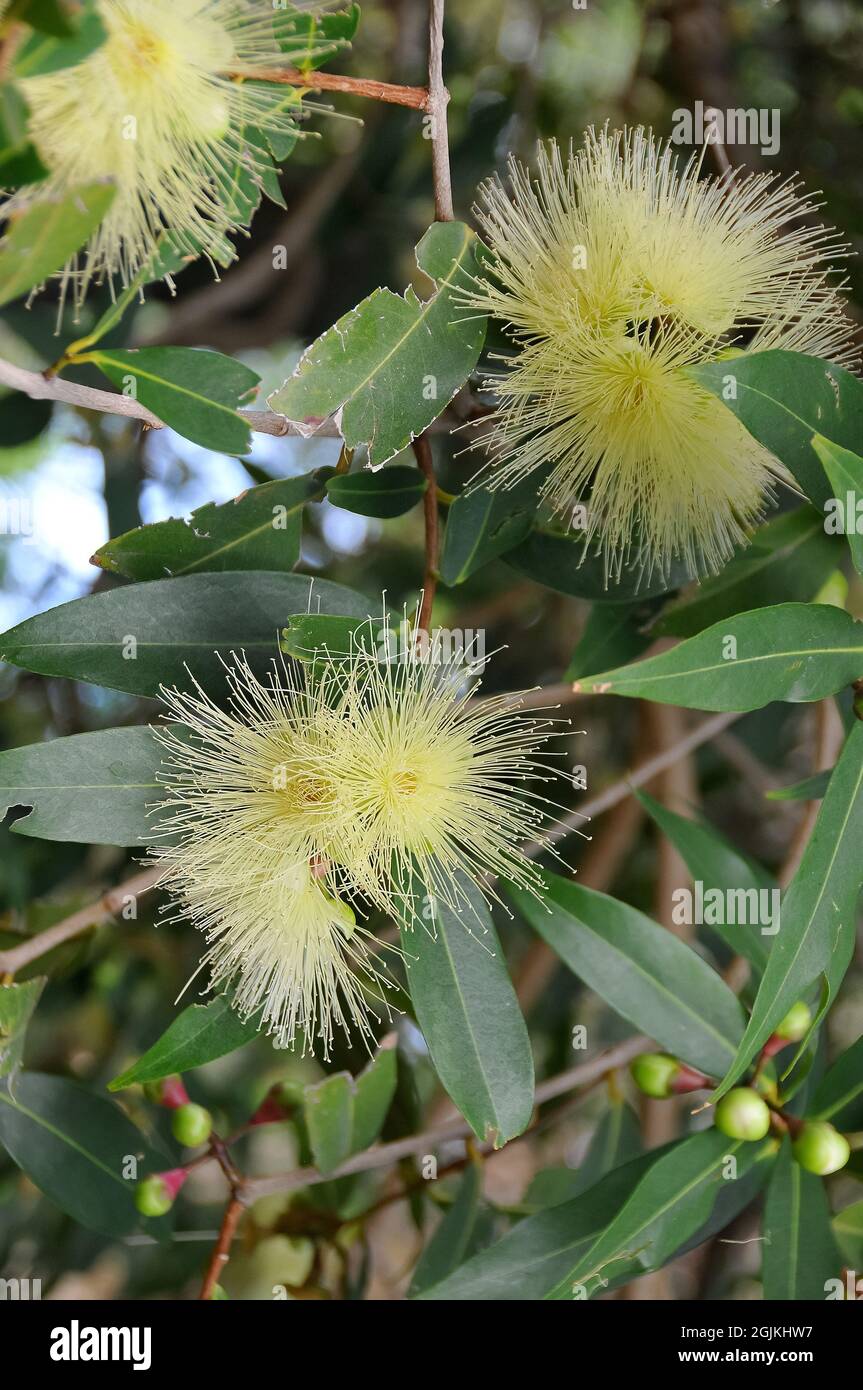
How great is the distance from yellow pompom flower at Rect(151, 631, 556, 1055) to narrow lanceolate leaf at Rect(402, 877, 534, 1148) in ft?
0.08

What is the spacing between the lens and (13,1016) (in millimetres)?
790

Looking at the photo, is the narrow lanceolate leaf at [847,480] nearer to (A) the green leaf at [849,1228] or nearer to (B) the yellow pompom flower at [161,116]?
(B) the yellow pompom flower at [161,116]

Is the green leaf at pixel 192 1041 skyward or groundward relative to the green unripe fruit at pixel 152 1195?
skyward

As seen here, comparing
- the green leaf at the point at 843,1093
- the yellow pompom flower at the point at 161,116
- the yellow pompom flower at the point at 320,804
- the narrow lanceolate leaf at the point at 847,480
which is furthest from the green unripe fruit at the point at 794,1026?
the yellow pompom flower at the point at 161,116

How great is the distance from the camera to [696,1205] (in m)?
0.80

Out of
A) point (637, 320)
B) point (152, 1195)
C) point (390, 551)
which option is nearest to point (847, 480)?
point (637, 320)

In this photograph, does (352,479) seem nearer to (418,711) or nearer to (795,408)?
(418,711)

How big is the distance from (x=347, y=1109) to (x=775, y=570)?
55 cm

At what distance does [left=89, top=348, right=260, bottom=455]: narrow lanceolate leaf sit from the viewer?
0.66 meters

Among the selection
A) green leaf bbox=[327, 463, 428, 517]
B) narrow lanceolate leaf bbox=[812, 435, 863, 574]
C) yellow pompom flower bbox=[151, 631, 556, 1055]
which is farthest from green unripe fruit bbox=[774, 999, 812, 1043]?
green leaf bbox=[327, 463, 428, 517]

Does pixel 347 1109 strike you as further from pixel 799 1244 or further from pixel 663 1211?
pixel 799 1244

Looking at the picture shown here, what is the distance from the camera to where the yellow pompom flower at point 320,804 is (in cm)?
71

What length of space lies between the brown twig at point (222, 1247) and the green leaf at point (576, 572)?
54 centimetres

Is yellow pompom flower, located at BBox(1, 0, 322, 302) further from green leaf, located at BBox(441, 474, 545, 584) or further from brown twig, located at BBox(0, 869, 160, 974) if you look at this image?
brown twig, located at BBox(0, 869, 160, 974)
